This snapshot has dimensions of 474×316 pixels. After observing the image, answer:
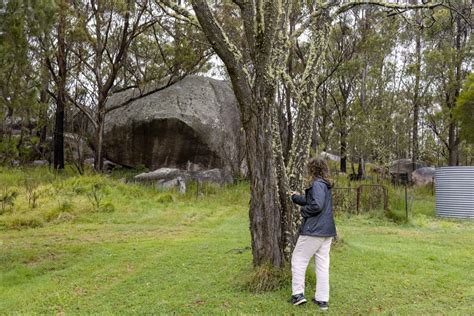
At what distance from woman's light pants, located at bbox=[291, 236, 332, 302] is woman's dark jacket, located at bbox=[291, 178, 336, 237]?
84mm

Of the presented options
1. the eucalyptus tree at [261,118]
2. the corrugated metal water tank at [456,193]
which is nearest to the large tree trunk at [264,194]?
the eucalyptus tree at [261,118]

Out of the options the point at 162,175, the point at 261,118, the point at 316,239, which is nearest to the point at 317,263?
the point at 316,239

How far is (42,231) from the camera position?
962 centimetres

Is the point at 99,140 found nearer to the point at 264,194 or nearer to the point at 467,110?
the point at 264,194

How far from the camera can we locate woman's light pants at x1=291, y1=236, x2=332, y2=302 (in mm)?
4797

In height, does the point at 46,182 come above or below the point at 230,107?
below

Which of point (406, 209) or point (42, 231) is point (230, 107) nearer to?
point (406, 209)

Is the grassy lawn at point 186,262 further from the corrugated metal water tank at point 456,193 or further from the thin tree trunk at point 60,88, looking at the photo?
the thin tree trunk at point 60,88

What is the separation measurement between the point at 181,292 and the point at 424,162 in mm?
28284

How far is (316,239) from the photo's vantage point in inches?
188

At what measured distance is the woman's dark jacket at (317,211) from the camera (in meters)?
4.72

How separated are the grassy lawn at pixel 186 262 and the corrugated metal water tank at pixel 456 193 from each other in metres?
0.89

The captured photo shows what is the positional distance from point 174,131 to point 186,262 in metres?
12.0

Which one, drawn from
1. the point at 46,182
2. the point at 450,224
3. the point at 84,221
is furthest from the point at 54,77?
the point at 450,224
